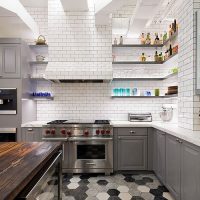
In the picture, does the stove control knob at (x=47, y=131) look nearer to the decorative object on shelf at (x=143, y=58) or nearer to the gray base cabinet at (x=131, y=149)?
the gray base cabinet at (x=131, y=149)

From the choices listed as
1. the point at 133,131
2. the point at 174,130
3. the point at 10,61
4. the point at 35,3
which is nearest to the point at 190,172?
the point at 174,130

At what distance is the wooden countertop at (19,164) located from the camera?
2.87ft

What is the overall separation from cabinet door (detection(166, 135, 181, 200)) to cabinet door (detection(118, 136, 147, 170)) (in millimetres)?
771

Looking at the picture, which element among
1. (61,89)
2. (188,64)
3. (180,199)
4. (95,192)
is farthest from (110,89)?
(180,199)

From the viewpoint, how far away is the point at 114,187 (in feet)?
9.90

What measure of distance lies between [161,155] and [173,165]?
50 cm

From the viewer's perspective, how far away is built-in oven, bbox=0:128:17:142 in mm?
3500

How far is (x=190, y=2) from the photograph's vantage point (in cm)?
272

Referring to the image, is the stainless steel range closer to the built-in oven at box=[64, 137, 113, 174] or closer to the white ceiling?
the built-in oven at box=[64, 137, 113, 174]

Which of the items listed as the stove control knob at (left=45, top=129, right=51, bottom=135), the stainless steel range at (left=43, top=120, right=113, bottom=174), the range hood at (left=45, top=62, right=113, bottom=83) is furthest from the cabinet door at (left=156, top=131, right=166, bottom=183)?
the stove control knob at (left=45, top=129, right=51, bottom=135)

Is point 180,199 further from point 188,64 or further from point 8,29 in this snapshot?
point 8,29

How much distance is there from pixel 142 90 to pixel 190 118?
5.48 ft

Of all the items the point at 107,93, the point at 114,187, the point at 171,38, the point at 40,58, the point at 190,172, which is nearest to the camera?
the point at 190,172

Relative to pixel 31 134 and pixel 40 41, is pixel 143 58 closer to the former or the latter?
pixel 40 41
